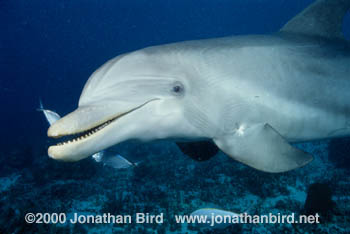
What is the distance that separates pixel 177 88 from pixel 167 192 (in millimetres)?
7251

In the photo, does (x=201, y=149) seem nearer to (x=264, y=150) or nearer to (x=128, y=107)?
(x=264, y=150)

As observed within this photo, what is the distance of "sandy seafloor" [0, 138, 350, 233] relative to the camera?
23.0 feet

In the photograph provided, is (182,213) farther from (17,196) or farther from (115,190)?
(17,196)

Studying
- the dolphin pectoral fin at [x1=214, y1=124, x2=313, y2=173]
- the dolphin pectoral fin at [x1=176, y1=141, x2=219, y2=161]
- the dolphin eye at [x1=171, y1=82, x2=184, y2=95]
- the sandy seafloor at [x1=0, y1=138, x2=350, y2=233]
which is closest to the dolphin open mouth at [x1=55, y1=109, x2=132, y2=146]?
the dolphin eye at [x1=171, y1=82, x2=184, y2=95]

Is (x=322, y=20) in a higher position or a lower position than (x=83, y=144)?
higher

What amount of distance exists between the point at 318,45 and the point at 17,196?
12736 millimetres

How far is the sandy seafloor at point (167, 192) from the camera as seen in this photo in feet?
23.0

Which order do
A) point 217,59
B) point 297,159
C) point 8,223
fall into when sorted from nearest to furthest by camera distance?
point 297,159 → point 217,59 → point 8,223

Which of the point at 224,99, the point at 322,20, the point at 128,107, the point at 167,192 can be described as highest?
the point at 322,20

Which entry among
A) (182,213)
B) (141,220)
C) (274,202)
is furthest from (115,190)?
(274,202)

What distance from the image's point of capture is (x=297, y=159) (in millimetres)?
2748

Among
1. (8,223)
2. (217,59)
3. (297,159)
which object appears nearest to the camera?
(297,159)

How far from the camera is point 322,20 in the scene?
404cm

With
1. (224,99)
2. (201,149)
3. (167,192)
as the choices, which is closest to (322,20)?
(224,99)
